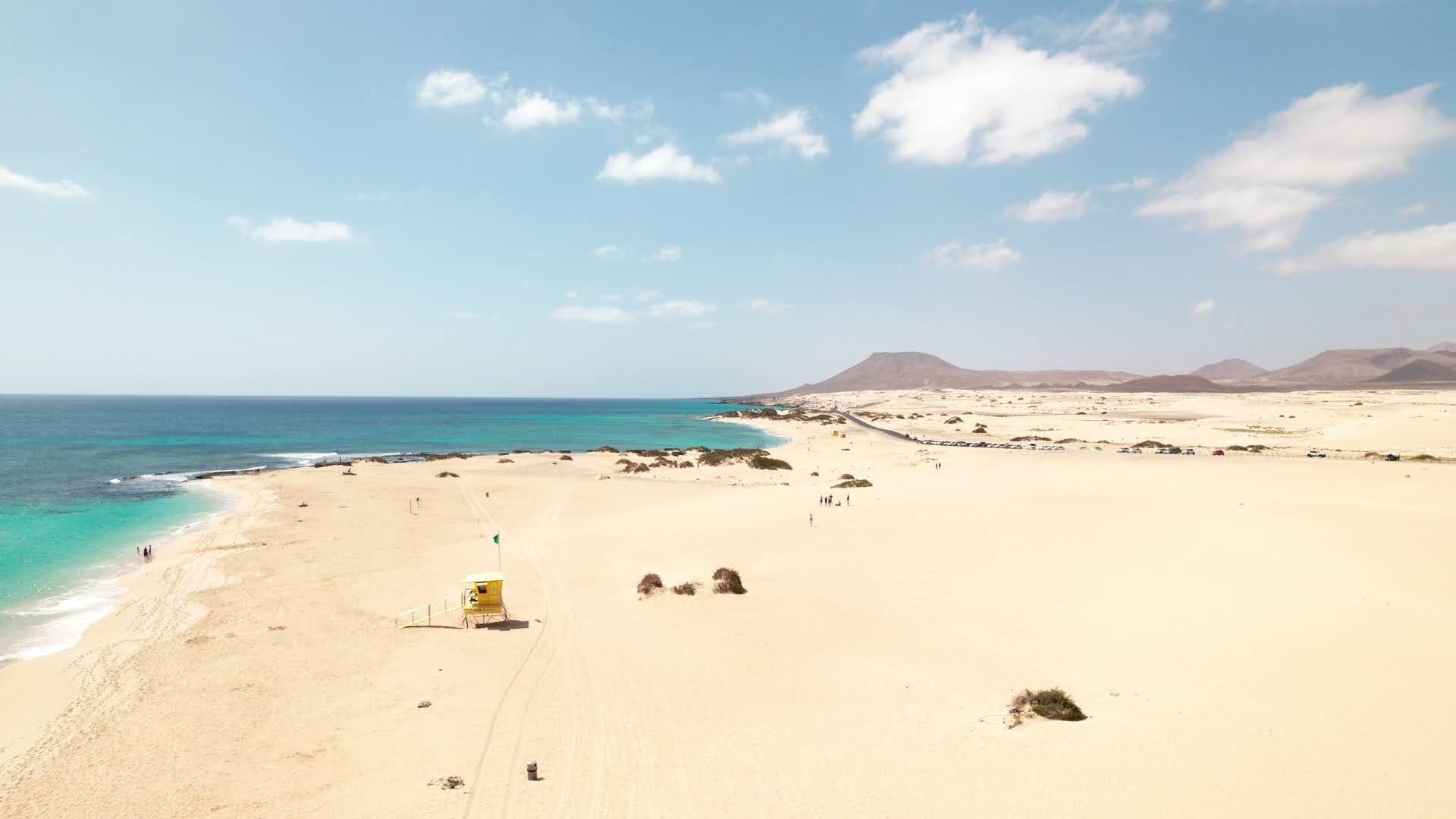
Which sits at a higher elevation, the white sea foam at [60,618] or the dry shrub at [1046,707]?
the dry shrub at [1046,707]

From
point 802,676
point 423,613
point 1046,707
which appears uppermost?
point 1046,707

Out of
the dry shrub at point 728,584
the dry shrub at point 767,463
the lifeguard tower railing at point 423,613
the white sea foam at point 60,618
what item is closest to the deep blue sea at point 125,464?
the white sea foam at point 60,618

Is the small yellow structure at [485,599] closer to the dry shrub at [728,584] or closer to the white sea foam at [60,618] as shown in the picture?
the dry shrub at [728,584]

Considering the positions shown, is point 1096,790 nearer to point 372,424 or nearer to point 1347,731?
point 1347,731

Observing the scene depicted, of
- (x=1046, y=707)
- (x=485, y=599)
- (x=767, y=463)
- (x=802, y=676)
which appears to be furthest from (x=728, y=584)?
(x=767, y=463)

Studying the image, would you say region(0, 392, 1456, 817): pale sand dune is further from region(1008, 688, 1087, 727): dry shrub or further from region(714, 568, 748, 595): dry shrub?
region(714, 568, 748, 595): dry shrub

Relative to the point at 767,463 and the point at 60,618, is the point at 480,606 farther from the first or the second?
the point at 767,463
